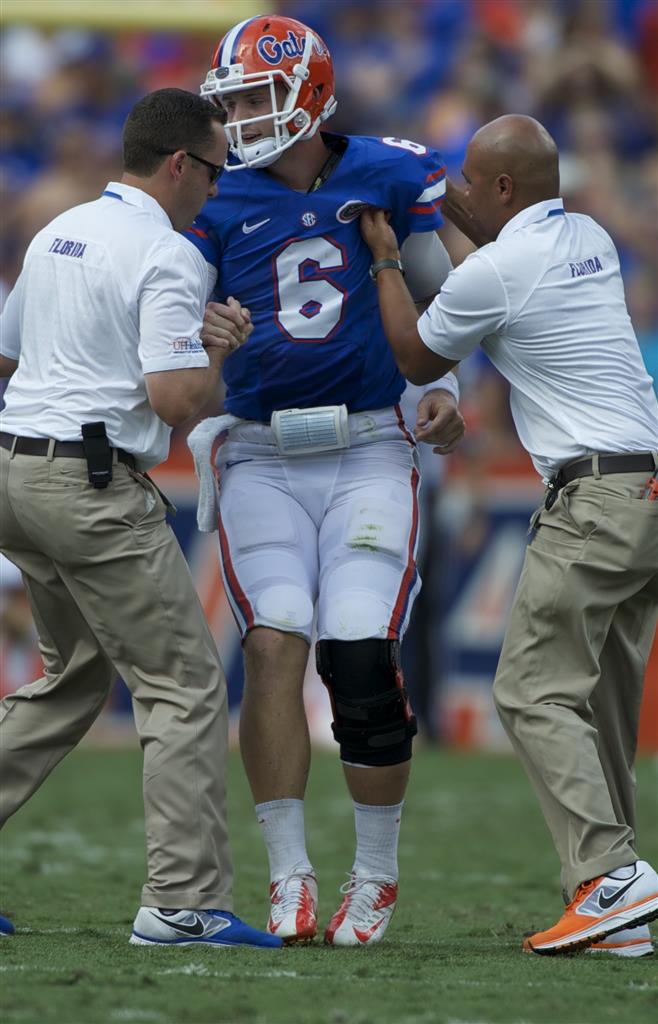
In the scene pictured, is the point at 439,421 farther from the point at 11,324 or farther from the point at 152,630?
the point at 11,324

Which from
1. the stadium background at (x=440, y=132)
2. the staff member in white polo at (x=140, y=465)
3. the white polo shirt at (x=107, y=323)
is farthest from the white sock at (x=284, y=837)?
the stadium background at (x=440, y=132)

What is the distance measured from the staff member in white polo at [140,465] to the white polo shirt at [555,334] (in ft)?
2.14

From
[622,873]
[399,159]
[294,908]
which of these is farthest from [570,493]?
[294,908]

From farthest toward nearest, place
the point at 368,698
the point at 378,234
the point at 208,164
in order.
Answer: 1. the point at 378,234
2. the point at 368,698
3. the point at 208,164

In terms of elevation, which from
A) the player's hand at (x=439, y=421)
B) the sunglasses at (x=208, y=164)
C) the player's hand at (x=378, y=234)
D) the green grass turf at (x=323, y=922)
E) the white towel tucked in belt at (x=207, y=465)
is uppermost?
→ the sunglasses at (x=208, y=164)

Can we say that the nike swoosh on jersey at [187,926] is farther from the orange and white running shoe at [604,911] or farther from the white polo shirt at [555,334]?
the white polo shirt at [555,334]

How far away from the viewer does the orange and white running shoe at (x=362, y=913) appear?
4203 millimetres

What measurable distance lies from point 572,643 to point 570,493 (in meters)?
0.37

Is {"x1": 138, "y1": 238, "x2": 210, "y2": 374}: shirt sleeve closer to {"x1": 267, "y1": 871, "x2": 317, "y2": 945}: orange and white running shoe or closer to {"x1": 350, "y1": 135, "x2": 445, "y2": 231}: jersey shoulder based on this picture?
{"x1": 350, "y1": 135, "x2": 445, "y2": 231}: jersey shoulder

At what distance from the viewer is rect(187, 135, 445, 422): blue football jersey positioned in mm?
4531

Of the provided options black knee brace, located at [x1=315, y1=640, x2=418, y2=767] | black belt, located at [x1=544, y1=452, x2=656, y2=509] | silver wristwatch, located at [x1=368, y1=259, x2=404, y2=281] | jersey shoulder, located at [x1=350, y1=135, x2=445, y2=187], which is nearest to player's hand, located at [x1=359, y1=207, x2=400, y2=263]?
silver wristwatch, located at [x1=368, y1=259, x2=404, y2=281]

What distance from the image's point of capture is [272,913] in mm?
4227

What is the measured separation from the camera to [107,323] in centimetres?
397

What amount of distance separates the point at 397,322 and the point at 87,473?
3.04ft
